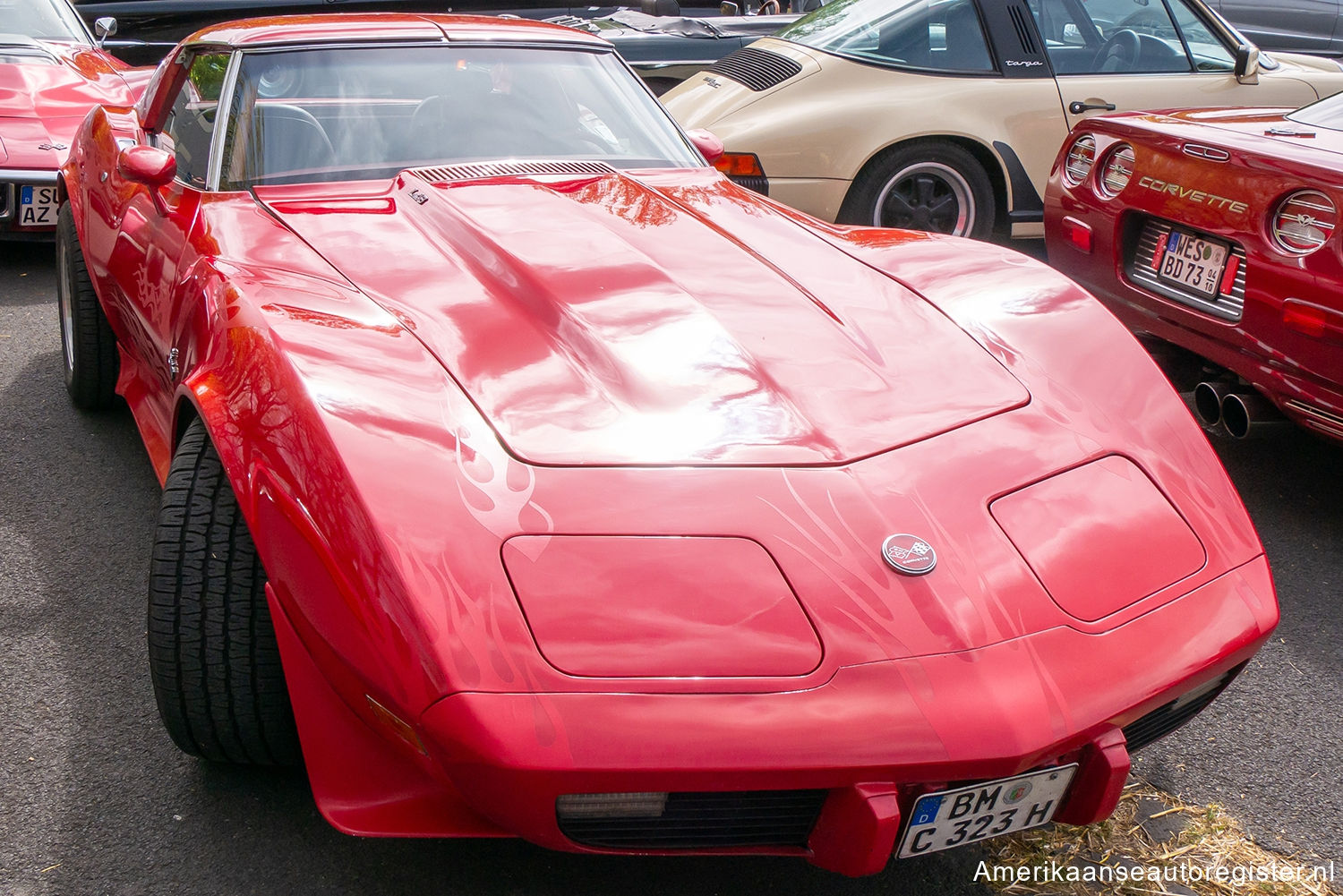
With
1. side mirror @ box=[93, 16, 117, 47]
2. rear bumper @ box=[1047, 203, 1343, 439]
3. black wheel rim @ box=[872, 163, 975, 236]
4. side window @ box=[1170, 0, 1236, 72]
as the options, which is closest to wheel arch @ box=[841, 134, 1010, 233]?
black wheel rim @ box=[872, 163, 975, 236]

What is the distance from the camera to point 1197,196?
3.30 meters

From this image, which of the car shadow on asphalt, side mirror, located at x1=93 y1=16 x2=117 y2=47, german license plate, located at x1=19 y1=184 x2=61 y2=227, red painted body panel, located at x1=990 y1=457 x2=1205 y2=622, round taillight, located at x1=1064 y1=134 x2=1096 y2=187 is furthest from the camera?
side mirror, located at x1=93 y1=16 x2=117 y2=47

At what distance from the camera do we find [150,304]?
2.72 meters

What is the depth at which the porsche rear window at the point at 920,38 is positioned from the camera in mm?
5367

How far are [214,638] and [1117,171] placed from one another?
9.69 feet

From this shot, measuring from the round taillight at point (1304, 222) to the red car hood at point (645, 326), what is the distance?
1253 mm

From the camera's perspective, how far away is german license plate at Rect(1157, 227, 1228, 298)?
3.27 m

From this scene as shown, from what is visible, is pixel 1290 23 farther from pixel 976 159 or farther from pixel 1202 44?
pixel 976 159

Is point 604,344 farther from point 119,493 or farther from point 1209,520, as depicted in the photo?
point 119,493

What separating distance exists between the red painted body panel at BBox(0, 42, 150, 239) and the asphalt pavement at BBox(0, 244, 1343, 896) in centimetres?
226

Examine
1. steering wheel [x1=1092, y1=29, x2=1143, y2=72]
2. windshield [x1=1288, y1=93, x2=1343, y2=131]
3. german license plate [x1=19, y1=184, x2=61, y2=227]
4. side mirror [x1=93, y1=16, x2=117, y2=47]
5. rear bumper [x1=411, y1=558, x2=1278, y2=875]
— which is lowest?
german license plate [x1=19, y1=184, x2=61, y2=227]

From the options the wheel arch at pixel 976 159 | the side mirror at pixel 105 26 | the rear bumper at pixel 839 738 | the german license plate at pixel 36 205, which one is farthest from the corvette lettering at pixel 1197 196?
the side mirror at pixel 105 26

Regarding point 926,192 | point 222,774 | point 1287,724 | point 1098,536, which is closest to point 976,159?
point 926,192

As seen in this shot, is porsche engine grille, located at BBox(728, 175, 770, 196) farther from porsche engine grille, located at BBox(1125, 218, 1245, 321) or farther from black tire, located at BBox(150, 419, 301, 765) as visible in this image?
black tire, located at BBox(150, 419, 301, 765)
